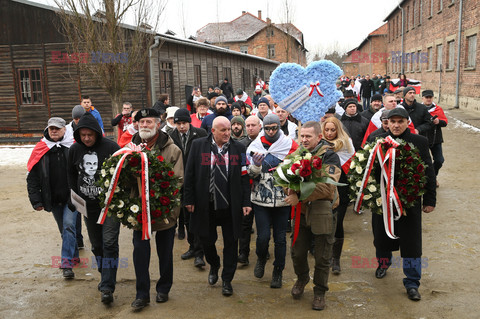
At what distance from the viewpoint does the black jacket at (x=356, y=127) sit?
24.0 ft

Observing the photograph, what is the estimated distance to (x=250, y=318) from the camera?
14.2 feet

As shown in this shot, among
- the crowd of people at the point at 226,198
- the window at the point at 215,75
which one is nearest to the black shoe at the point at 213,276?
the crowd of people at the point at 226,198

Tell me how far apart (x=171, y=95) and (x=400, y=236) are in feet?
57.0

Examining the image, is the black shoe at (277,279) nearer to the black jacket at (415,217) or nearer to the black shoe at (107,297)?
the black jacket at (415,217)

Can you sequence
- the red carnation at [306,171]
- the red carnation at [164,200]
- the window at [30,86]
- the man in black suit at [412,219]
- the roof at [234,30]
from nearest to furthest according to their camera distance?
the red carnation at [306,171] < the red carnation at [164,200] < the man in black suit at [412,219] < the window at [30,86] < the roof at [234,30]

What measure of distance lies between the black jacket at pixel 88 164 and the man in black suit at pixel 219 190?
39.6 inches

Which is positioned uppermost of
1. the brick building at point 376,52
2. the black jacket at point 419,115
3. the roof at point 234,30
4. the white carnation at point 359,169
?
the roof at point 234,30

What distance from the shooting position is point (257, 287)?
514 centimetres

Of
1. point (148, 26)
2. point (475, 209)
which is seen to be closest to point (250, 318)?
point (475, 209)

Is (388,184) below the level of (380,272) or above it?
above

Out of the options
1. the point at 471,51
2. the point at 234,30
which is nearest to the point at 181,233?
the point at 471,51

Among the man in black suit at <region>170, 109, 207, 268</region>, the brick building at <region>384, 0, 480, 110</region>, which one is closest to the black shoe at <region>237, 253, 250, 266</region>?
the man in black suit at <region>170, 109, 207, 268</region>

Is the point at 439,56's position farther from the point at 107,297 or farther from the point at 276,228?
the point at 107,297

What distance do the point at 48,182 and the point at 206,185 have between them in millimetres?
2170
